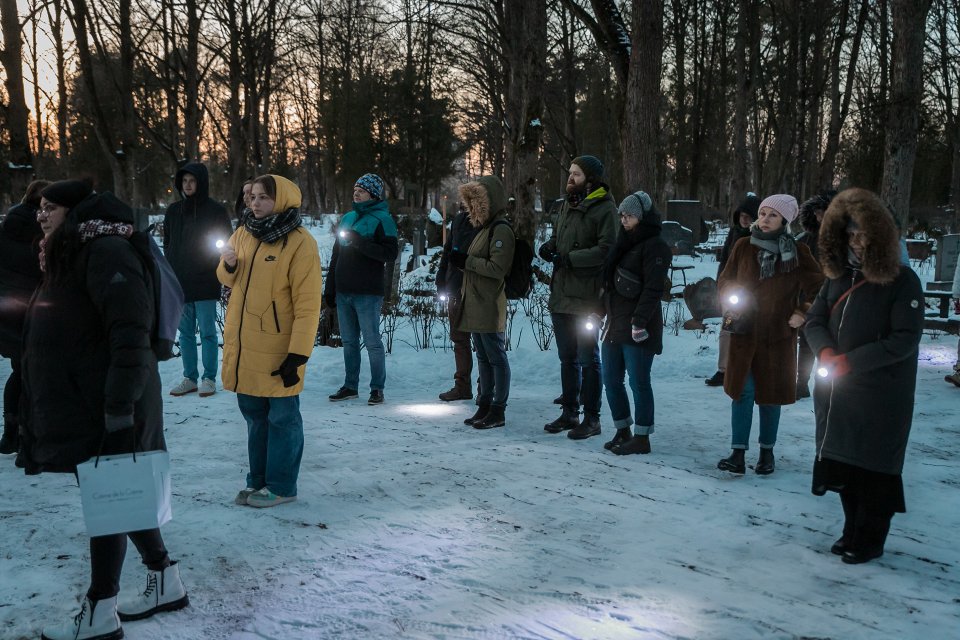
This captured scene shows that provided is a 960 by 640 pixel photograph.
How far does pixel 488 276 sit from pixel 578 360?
38.9 inches

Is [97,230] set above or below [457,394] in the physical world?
above

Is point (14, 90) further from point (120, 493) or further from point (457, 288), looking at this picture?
point (120, 493)

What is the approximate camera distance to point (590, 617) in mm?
3004

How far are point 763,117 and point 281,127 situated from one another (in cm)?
2751

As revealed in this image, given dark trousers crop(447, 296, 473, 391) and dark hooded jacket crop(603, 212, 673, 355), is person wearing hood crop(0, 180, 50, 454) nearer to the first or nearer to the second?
dark trousers crop(447, 296, 473, 391)

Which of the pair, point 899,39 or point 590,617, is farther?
point 899,39

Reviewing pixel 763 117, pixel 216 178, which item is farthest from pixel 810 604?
pixel 216 178

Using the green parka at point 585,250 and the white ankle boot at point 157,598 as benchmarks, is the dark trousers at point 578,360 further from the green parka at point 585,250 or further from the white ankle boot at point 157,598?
the white ankle boot at point 157,598

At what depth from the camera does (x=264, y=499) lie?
420cm

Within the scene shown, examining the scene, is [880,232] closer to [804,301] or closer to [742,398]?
[804,301]

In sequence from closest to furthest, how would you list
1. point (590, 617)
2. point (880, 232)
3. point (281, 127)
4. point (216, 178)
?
point (590, 617) → point (880, 232) → point (281, 127) → point (216, 178)

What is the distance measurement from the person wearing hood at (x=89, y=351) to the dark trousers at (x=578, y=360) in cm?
354

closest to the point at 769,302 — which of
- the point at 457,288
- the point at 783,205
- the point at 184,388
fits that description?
the point at 783,205

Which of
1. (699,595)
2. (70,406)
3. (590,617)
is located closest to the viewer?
(70,406)
